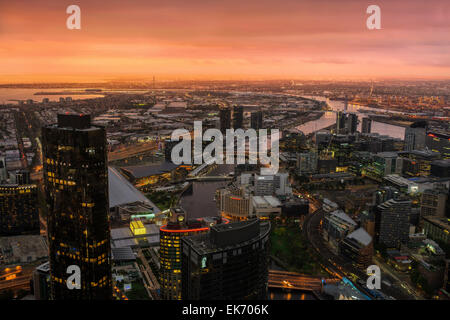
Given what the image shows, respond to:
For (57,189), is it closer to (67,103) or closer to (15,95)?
(67,103)

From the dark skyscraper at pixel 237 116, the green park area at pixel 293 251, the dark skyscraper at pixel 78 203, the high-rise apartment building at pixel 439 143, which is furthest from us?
the dark skyscraper at pixel 237 116

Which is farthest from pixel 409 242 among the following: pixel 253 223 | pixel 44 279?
pixel 44 279

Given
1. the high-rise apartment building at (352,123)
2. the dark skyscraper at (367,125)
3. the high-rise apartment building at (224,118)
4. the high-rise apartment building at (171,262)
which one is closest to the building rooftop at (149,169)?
the high-rise apartment building at (224,118)

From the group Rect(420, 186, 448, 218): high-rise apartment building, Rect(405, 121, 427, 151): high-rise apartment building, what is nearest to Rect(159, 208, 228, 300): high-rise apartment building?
Rect(420, 186, 448, 218): high-rise apartment building

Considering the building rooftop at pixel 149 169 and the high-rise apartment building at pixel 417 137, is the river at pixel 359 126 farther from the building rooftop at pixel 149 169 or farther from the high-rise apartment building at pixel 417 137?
the building rooftop at pixel 149 169

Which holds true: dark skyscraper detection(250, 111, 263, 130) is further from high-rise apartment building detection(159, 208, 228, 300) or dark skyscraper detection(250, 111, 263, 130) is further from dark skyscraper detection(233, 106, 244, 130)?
high-rise apartment building detection(159, 208, 228, 300)

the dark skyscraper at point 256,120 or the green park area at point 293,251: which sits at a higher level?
the dark skyscraper at point 256,120
